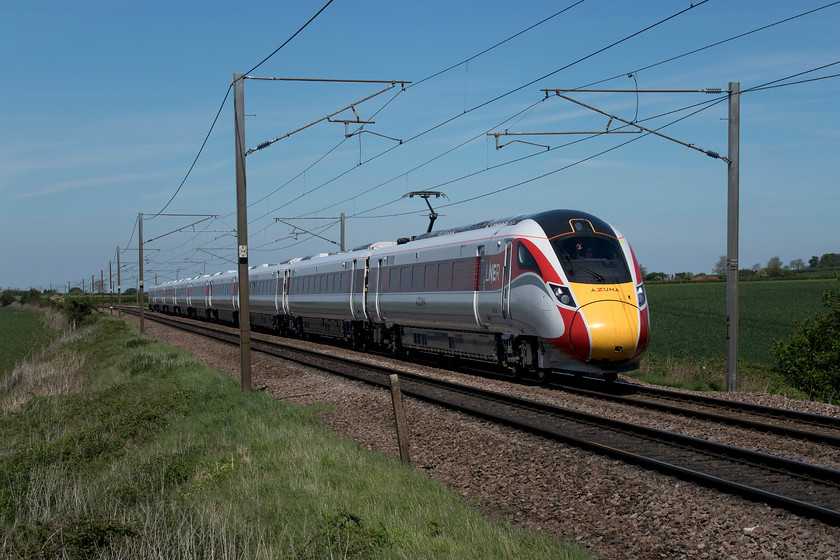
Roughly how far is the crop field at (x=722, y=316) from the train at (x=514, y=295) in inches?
343

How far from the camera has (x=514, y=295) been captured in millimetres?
15555

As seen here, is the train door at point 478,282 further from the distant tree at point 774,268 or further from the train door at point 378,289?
the distant tree at point 774,268

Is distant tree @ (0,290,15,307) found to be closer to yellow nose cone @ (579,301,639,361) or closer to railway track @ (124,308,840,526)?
railway track @ (124,308,840,526)

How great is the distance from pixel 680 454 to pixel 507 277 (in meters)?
7.48

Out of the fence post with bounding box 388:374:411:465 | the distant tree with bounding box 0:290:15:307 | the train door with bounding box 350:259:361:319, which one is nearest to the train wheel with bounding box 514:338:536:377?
the fence post with bounding box 388:374:411:465

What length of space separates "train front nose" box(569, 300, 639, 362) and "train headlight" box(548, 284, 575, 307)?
240mm

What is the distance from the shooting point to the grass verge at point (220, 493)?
243 inches

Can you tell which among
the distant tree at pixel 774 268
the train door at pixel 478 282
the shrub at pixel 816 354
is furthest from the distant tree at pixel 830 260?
the train door at pixel 478 282

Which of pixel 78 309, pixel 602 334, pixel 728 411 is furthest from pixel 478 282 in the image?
pixel 78 309

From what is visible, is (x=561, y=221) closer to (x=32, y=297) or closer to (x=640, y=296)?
(x=640, y=296)

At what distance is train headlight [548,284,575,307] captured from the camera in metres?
14.2

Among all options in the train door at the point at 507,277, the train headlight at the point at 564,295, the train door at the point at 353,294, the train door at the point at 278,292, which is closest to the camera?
the train headlight at the point at 564,295

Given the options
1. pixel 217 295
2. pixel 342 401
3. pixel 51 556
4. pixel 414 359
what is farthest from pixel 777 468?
pixel 217 295

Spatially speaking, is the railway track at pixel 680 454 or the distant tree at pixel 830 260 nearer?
the railway track at pixel 680 454
